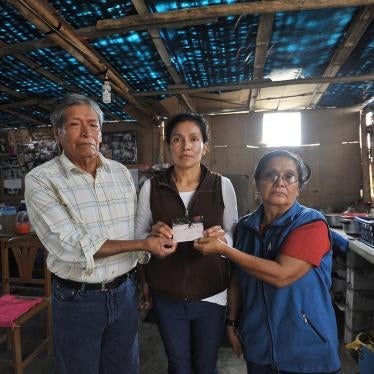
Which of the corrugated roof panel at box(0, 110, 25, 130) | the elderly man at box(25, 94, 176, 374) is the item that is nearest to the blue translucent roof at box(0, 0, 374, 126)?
the corrugated roof panel at box(0, 110, 25, 130)

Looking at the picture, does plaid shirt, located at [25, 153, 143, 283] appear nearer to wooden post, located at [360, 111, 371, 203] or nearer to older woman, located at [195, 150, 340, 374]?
older woman, located at [195, 150, 340, 374]

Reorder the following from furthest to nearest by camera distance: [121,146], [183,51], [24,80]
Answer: [121,146]
[24,80]
[183,51]

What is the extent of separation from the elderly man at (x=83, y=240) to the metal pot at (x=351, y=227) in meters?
2.84

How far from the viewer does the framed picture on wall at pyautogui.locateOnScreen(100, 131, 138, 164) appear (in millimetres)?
6656

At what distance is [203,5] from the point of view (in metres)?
2.46

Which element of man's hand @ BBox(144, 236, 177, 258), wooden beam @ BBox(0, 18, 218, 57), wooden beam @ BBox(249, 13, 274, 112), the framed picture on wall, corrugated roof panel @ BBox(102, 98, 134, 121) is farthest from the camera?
the framed picture on wall

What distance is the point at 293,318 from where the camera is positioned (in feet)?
4.26

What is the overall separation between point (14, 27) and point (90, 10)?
79 centimetres

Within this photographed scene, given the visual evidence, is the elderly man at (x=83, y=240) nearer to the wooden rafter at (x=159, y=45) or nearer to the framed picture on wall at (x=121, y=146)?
the wooden rafter at (x=159, y=45)

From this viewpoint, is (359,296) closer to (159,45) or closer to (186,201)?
(186,201)

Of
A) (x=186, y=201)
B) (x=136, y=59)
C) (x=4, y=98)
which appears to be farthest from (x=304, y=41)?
(x=4, y=98)

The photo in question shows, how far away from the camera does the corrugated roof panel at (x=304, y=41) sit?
2672 mm

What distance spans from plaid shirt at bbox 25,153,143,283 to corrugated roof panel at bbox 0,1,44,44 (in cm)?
171

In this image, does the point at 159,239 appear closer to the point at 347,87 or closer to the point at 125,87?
the point at 125,87
